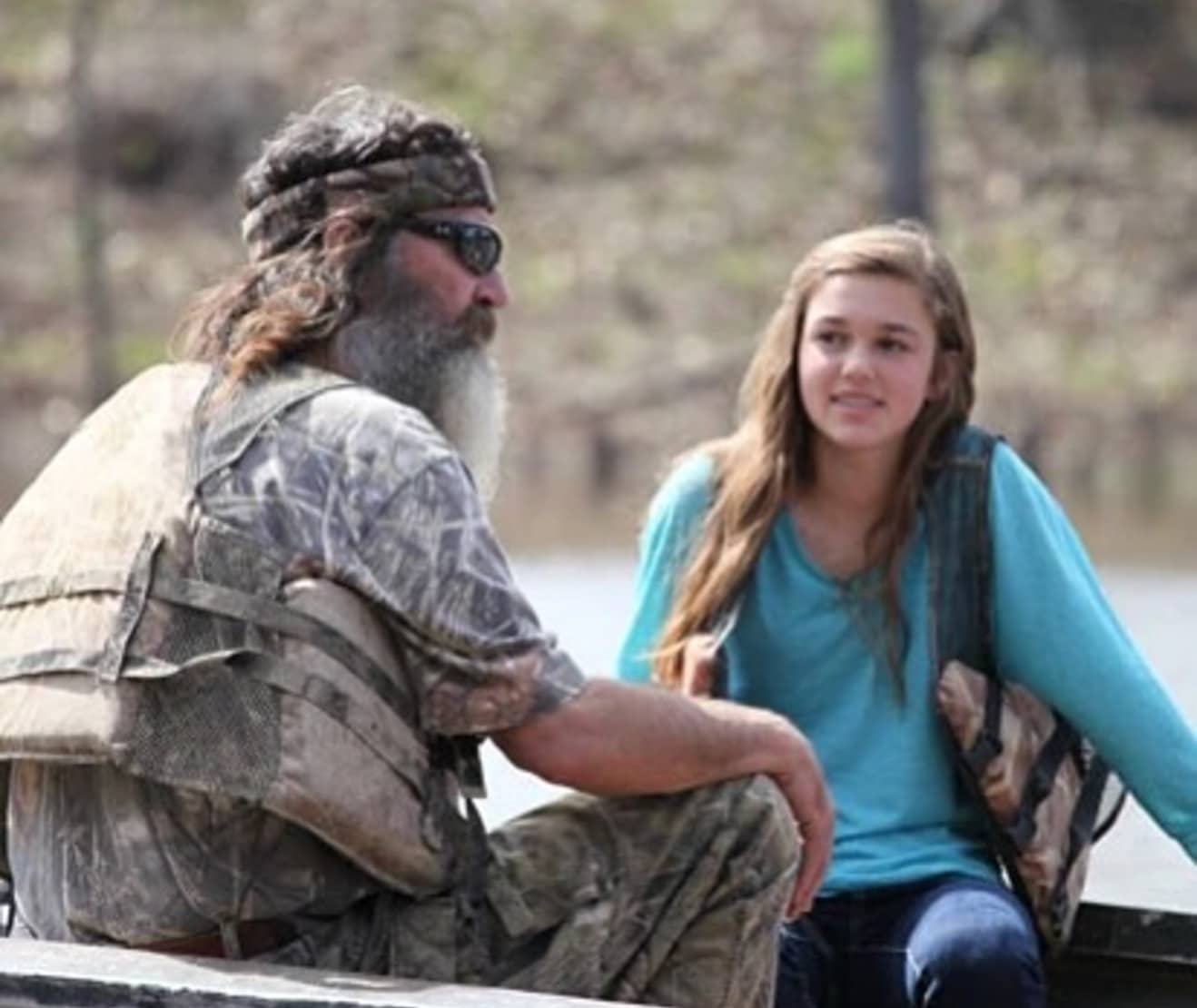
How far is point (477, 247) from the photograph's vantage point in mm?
4219

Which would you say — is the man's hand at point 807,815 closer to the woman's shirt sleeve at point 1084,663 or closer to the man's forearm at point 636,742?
the man's forearm at point 636,742

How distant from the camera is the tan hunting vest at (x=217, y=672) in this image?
3926mm

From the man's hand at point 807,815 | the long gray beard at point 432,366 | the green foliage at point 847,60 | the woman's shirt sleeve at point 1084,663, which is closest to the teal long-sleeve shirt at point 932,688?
the woman's shirt sleeve at point 1084,663

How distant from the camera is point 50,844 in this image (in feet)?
13.4

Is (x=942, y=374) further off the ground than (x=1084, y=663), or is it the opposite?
(x=942, y=374)

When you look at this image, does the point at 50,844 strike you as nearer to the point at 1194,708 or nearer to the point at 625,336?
the point at 1194,708

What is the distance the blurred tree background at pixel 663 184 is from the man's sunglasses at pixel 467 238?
1307 centimetres

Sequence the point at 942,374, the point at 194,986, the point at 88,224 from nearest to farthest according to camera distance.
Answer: the point at 194,986 → the point at 942,374 → the point at 88,224

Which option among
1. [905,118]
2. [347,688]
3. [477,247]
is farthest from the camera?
[905,118]

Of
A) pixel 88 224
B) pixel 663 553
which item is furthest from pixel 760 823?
pixel 88 224

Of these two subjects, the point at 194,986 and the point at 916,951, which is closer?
the point at 194,986

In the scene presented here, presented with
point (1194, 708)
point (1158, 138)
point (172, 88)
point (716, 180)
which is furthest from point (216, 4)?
point (1194, 708)

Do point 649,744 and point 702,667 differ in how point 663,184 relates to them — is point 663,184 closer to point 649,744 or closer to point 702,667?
point 702,667

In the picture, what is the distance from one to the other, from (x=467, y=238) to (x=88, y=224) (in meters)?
17.4
